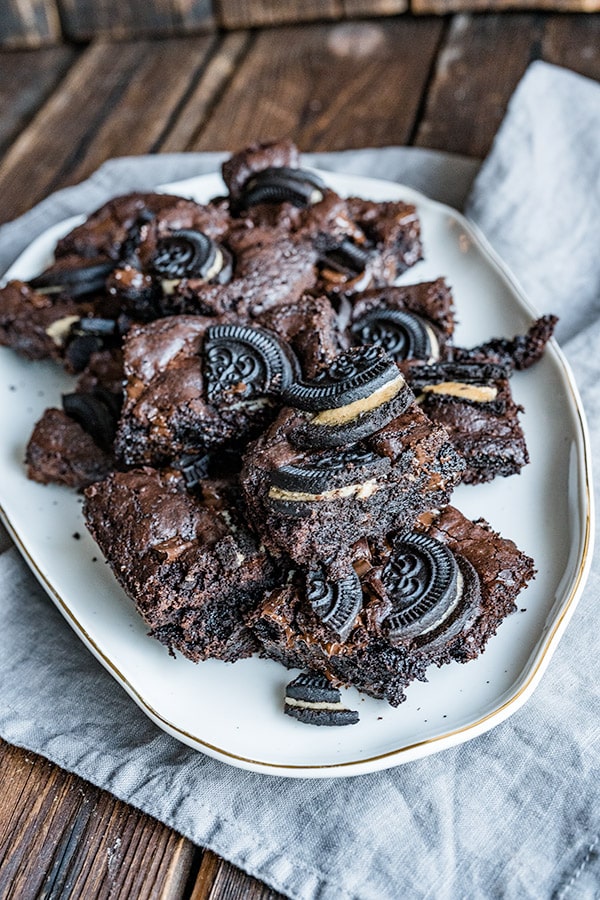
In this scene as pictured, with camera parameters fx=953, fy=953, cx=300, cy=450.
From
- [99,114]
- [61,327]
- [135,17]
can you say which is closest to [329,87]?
[99,114]

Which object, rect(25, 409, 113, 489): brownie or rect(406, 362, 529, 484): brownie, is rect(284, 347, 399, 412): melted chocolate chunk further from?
rect(25, 409, 113, 489): brownie

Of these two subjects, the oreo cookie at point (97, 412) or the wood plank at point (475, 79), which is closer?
the oreo cookie at point (97, 412)

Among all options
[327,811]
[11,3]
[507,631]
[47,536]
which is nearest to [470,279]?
[507,631]

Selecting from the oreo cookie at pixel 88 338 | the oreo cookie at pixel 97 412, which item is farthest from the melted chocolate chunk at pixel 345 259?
the oreo cookie at pixel 97 412

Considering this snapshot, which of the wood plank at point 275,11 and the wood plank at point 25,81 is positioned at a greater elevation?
the wood plank at point 275,11

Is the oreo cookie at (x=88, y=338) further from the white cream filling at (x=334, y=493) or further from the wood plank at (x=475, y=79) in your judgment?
the wood plank at (x=475, y=79)

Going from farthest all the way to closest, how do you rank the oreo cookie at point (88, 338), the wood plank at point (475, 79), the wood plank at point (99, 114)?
the wood plank at point (99, 114), the wood plank at point (475, 79), the oreo cookie at point (88, 338)

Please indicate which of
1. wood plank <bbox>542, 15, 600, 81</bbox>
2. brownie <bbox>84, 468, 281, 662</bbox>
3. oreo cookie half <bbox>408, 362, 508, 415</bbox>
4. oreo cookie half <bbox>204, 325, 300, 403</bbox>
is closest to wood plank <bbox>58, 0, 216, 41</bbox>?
wood plank <bbox>542, 15, 600, 81</bbox>

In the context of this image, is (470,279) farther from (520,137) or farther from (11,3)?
(11,3)
